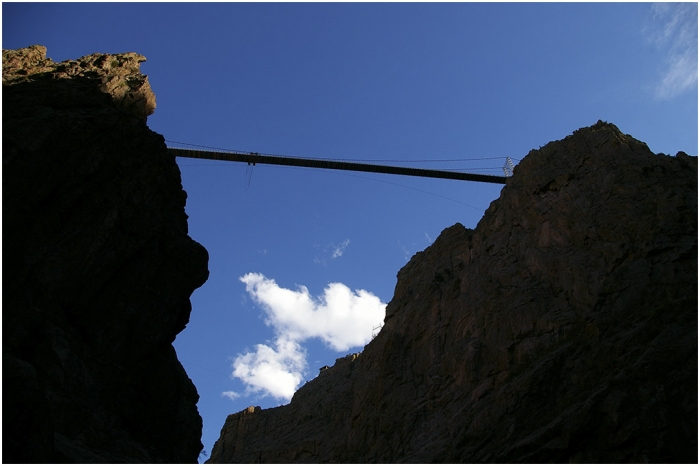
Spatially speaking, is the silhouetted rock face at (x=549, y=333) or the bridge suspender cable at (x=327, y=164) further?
the bridge suspender cable at (x=327, y=164)

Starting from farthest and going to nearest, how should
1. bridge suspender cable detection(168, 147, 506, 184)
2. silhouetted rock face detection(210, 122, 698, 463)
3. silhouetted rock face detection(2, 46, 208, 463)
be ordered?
bridge suspender cable detection(168, 147, 506, 184), silhouetted rock face detection(210, 122, 698, 463), silhouetted rock face detection(2, 46, 208, 463)

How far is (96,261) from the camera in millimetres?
23703

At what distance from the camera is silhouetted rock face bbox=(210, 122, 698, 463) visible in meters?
20.6

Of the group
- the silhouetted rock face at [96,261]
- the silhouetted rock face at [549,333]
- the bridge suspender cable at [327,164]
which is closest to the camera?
the silhouetted rock face at [96,261]

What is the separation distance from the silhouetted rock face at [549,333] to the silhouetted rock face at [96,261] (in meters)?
13.1

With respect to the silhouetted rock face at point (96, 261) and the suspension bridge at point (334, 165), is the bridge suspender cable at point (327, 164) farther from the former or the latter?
the silhouetted rock face at point (96, 261)

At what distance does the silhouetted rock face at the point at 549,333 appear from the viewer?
20.6m

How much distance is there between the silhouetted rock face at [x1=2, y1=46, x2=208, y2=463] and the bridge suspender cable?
1688cm

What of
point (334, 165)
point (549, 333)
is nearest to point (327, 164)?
point (334, 165)

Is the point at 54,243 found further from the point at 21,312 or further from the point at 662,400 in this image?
the point at 662,400

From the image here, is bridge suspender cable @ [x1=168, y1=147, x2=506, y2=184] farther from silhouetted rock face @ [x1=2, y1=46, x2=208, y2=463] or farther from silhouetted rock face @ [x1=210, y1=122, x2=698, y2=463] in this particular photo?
silhouetted rock face @ [x1=2, y1=46, x2=208, y2=463]

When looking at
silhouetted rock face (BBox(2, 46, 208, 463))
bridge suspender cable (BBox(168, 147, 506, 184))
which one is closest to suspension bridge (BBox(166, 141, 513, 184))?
bridge suspender cable (BBox(168, 147, 506, 184))

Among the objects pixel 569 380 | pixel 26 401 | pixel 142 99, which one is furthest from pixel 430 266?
pixel 26 401

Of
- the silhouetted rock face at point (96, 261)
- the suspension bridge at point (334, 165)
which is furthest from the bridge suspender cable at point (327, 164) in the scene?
the silhouetted rock face at point (96, 261)
